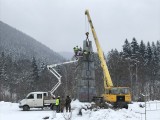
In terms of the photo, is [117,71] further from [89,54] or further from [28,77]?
Answer: [28,77]

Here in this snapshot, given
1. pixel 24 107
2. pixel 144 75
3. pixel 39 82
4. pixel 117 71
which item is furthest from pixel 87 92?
pixel 39 82

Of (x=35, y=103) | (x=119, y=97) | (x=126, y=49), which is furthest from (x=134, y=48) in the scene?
(x=35, y=103)

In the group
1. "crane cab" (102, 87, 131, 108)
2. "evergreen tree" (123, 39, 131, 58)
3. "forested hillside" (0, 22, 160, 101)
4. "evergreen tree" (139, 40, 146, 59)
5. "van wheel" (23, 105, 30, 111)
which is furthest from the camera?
"evergreen tree" (139, 40, 146, 59)

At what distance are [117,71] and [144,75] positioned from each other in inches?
465

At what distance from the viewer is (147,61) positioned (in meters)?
78.1

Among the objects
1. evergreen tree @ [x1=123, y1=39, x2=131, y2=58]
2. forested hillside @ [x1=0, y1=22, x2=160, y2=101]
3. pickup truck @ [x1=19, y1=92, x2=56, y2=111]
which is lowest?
pickup truck @ [x1=19, y1=92, x2=56, y2=111]

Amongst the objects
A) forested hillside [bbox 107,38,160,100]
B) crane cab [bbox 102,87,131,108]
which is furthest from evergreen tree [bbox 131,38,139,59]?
crane cab [bbox 102,87,131,108]

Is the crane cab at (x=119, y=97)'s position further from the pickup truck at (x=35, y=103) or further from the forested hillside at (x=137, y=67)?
the forested hillside at (x=137, y=67)

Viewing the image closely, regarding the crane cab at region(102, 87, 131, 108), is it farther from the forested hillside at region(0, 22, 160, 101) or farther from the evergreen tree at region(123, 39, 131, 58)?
the evergreen tree at region(123, 39, 131, 58)

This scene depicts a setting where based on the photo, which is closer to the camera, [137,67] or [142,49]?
[137,67]

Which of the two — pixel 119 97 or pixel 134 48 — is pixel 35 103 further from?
pixel 134 48

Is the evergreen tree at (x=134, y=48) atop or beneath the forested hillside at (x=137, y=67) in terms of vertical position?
atop

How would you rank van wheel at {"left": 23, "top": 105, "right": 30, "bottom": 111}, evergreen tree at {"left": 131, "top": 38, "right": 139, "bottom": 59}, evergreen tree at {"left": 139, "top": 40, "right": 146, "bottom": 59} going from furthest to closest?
evergreen tree at {"left": 139, "top": 40, "right": 146, "bottom": 59}
evergreen tree at {"left": 131, "top": 38, "right": 139, "bottom": 59}
van wheel at {"left": 23, "top": 105, "right": 30, "bottom": 111}

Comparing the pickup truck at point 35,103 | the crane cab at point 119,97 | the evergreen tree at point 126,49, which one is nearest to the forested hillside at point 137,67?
the evergreen tree at point 126,49
